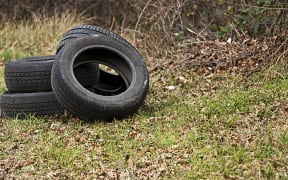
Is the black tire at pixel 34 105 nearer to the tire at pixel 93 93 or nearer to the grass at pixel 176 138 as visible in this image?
the grass at pixel 176 138

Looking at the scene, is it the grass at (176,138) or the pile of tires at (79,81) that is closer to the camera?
the grass at (176,138)

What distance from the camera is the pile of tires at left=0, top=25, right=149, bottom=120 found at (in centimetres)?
600

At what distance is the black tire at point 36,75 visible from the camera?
6598 millimetres

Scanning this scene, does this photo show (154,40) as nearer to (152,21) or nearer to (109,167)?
(152,21)

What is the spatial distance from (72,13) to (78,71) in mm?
6226

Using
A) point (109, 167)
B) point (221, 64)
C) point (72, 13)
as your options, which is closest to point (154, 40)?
point (221, 64)

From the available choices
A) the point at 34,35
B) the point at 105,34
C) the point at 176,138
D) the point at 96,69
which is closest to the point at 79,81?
the point at 96,69

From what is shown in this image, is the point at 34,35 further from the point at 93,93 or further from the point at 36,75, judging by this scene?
the point at 93,93

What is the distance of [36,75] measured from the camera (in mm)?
6605

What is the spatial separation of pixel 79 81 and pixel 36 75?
0.52 meters

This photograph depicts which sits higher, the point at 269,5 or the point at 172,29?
the point at 269,5

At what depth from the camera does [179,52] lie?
8406 millimetres

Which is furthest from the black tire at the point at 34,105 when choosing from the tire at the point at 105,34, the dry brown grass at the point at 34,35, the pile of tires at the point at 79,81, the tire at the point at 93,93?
the dry brown grass at the point at 34,35

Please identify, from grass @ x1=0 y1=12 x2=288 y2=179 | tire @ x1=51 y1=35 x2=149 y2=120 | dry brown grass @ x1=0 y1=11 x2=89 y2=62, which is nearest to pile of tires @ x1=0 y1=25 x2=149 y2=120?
tire @ x1=51 y1=35 x2=149 y2=120
